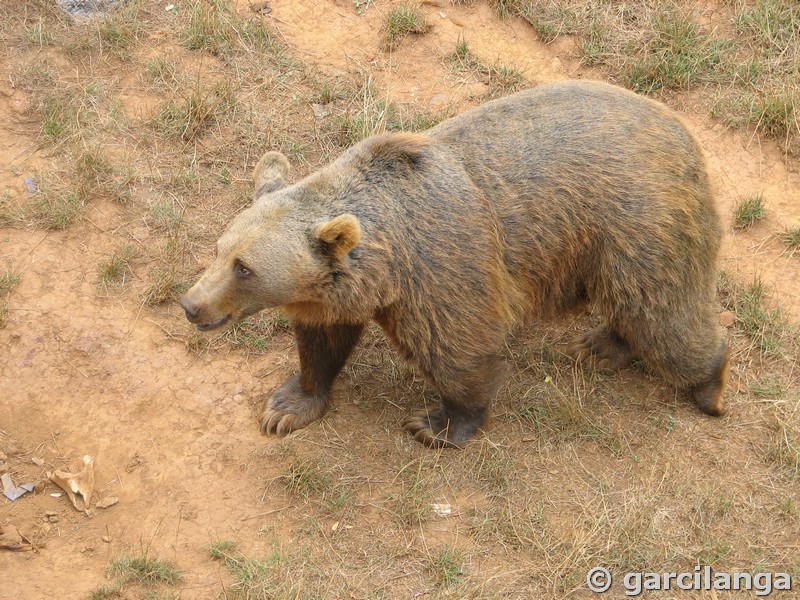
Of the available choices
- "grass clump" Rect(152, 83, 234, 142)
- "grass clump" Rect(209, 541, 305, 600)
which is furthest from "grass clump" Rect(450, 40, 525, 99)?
"grass clump" Rect(209, 541, 305, 600)

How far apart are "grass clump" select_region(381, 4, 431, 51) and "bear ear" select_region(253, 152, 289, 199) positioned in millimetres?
3632

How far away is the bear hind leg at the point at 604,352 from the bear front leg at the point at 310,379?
1.85 metres

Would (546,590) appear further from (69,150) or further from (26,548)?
(69,150)

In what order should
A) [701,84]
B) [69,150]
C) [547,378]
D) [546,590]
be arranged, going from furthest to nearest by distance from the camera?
[701,84] → [69,150] → [547,378] → [546,590]

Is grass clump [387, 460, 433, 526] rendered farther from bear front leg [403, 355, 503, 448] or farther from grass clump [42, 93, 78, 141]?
grass clump [42, 93, 78, 141]

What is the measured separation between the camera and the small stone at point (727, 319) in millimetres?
7199

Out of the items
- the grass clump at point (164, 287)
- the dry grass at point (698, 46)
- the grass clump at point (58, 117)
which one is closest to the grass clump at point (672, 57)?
the dry grass at point (698, 46)

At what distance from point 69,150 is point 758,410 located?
616 cm

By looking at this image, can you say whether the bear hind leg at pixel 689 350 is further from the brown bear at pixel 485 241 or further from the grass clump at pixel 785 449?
the grass clump at pixel 785 449

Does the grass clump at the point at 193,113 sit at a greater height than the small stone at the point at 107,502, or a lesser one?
greater

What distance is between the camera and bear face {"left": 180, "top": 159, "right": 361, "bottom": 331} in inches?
203

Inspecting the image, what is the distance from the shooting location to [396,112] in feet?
27.6

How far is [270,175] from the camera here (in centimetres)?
578

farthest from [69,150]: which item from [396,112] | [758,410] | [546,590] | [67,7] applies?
[758,410]
